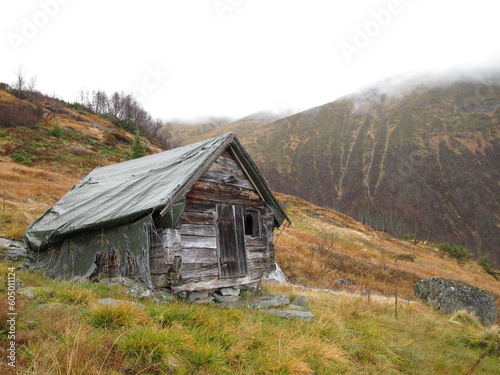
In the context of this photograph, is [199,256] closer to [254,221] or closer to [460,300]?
[254,221]

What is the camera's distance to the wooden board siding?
892 centimetres

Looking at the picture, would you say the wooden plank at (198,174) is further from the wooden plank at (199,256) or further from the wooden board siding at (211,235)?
the wooden plank at (199,256)

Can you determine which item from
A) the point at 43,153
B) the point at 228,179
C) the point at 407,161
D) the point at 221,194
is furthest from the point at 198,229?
the point at 407,161

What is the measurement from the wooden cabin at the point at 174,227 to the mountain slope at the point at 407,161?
80539mm

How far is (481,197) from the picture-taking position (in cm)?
11081

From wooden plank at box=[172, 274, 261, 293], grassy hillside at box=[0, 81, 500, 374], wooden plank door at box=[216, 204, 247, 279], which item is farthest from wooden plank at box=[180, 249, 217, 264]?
grassy hillside at box=[0, 81, 500, 374]

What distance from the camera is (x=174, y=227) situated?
875 cm

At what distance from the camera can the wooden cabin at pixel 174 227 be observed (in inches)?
336

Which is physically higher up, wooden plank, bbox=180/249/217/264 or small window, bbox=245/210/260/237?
small window, bbox=245/210/260/237

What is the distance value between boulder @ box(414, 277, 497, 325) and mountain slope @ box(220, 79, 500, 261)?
237ft

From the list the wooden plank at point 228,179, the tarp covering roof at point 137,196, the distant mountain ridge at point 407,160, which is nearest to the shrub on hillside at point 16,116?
the tarp covering roof at point 137,196

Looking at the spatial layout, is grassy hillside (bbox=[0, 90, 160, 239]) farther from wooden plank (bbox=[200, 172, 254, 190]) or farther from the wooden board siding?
wooden plank (bbox=[200, 172, 254, 190])

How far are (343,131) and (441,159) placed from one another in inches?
2128

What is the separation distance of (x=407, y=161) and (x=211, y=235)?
139 m
